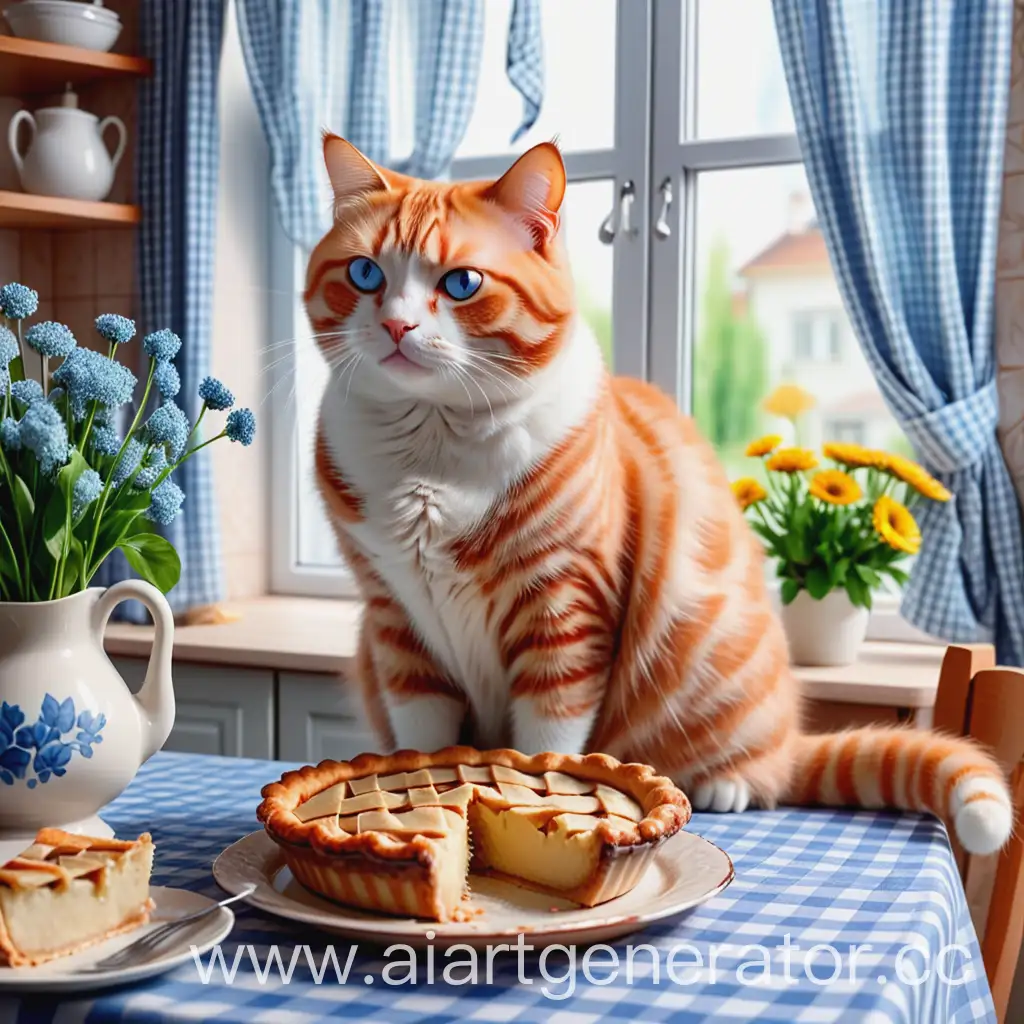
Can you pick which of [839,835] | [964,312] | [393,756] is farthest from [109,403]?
[964,312]

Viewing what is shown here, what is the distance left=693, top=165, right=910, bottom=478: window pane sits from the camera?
7.45ft

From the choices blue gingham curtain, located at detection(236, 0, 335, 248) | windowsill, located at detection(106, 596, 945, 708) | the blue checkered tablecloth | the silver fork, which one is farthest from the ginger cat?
blue gingham curtain, located at detection(236, 0, 335, 248)

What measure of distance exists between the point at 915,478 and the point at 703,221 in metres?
0.75

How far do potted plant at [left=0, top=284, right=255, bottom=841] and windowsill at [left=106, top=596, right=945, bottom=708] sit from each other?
70 centimetres

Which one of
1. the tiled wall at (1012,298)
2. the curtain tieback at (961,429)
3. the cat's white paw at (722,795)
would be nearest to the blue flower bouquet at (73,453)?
the cat's white paw at (722,795)

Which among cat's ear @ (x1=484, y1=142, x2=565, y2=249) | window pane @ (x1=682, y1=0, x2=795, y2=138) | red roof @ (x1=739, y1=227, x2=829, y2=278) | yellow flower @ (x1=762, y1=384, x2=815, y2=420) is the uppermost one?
window pane @ (x1=682, y1=0, x2=795, y2=138)

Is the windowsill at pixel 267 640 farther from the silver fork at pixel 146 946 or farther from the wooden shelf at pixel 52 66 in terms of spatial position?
the silver fork at pixel 146 946

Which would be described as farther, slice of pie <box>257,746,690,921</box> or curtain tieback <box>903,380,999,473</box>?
curtain tieback <box>903,380,999,473</box>

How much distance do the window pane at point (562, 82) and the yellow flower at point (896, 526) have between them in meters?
0.98

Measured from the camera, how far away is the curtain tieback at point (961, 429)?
1929 millimetres

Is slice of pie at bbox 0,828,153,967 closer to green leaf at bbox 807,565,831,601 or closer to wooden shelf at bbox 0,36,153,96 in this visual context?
green leaf at bbox 807,565,831,601

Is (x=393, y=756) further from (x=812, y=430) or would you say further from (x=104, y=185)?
(x=104, y=185)

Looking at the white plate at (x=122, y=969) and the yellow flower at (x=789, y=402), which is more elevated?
the yellow flower at (x=789, y=402)

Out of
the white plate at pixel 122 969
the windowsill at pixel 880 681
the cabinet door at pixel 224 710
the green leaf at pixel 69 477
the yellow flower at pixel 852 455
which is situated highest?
the green leaf at pixel 69 477
